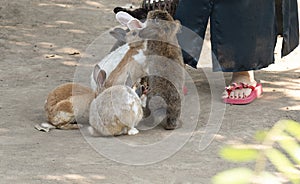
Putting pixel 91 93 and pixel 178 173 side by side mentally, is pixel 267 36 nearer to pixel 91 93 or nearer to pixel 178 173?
pixel 91 93

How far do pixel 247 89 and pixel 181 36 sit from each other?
65 centimetres

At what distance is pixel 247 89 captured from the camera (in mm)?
4414

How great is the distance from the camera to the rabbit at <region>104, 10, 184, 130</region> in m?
3.67

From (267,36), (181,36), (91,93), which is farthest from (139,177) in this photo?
(267,36)

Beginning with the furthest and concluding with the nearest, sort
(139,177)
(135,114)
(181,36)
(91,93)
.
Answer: (181,36), (91,93), (135,114), (139,177)

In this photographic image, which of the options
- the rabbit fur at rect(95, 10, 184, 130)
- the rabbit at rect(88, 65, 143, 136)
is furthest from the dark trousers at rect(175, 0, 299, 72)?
the rabbit at rect(88, 65, 143, 136)

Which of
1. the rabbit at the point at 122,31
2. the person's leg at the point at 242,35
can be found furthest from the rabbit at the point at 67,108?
the person's leg at the point at 242,35

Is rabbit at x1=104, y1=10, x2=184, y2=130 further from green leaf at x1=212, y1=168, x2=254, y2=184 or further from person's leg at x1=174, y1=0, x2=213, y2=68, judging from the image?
green leaf at x1=212, y1=168, x2=254, y2=184

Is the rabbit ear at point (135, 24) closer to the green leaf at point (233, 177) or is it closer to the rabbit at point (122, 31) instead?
the rabbit at point (122, 31)

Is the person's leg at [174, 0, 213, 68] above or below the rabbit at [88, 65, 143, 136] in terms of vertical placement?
above

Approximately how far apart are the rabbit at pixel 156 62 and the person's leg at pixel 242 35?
551 mm

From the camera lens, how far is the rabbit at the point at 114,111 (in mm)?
3521

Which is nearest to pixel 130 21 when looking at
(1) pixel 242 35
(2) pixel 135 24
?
(2) pixel 135 24

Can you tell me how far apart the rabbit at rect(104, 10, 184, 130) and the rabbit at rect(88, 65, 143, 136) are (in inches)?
5.7
